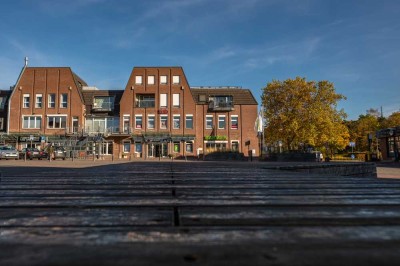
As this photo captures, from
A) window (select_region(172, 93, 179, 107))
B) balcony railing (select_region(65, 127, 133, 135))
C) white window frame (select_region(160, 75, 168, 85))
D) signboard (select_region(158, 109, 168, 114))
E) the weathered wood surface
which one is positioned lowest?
the weathered wood surface

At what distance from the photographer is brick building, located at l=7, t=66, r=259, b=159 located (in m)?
42.3

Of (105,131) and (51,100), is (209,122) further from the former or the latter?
(51,100)

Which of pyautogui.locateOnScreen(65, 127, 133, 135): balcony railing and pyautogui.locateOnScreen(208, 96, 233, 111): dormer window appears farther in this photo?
pyautogui.locateOnScreen(208, 96, 233, 111): dormer window

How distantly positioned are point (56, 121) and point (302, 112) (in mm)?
32971

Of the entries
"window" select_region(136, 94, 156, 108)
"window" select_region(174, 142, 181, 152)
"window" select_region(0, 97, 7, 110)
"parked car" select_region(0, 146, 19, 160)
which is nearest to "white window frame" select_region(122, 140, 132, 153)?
"window" select_region(136, 94, 156, 108)

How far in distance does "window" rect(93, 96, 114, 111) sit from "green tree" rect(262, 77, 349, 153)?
22108mm

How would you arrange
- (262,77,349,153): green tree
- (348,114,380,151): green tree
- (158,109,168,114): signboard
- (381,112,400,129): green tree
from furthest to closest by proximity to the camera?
(348,114,380,151): green tree → (381,112,400,129): green tree → (158,109,168,114): signboard → (262,77,349,153): green tree

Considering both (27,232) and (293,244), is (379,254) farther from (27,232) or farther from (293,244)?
(27,232)

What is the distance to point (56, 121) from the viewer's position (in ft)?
141

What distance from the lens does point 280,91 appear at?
35625mm

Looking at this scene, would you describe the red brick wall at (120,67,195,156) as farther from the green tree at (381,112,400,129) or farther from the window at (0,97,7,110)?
the green tree at (381,112,400,129)

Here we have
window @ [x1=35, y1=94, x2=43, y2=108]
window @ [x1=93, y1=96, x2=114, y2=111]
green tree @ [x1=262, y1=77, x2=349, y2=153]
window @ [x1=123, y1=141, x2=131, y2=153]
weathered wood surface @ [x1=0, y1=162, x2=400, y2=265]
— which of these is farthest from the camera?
window @ [x1=93, y1=96, x2=114, y2=111]

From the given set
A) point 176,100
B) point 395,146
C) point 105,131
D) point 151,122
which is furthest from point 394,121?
point 105,131

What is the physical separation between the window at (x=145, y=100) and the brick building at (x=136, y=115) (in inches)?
5.6
